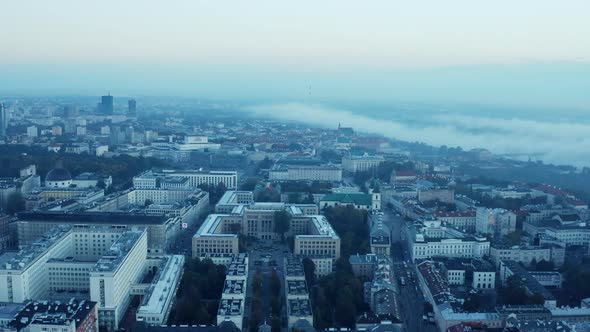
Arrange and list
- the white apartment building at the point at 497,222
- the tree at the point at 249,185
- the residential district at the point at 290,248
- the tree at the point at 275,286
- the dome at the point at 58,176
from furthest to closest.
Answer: the tree at the point at 249,185
the dome at the point at 58,176
the white apartment building at the point at 497,222
the tree at the point at 275,286
the residential district at the point at 290,248

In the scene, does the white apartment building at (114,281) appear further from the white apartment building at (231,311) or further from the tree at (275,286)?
the tree at (275,286)

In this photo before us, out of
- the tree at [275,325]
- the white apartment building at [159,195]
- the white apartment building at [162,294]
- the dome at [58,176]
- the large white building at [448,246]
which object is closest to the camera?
the tree at [275,325]

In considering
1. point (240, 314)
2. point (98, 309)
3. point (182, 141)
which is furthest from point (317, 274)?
point (182, 141)

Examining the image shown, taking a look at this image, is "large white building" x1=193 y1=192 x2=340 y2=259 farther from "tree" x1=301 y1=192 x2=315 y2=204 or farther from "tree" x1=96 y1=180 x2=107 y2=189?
"tree" x1=96 y1=180 x2=107 y2=189

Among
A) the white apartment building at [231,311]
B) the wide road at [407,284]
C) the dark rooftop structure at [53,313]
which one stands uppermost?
the dark rooftop structure at [53,313]

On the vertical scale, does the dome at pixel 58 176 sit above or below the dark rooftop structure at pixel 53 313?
above

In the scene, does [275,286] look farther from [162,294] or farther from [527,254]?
[527,254]

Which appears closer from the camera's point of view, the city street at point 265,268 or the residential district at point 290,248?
the residential district at point 290,248

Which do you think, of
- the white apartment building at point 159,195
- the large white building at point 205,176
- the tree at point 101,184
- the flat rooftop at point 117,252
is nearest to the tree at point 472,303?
the flat rooftop at point 117,252

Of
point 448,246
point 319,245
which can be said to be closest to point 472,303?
point 448,246
